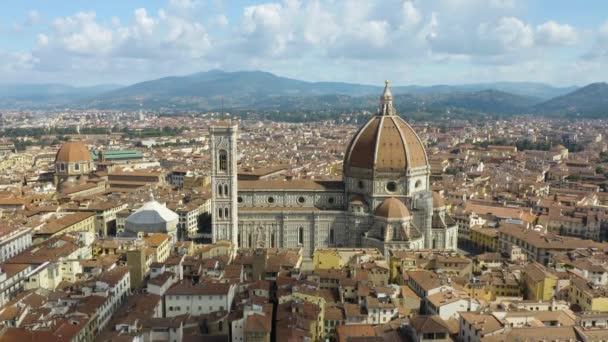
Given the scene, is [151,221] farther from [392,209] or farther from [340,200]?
[392,209]

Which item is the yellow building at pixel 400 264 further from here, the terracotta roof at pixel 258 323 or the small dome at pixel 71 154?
the small dome at pixel 71 154

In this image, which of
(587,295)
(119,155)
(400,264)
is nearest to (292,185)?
(400,264)

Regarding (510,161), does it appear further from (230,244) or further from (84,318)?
(84,318)

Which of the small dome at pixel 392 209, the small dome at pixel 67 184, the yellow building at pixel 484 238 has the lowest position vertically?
the yellow building at pixel 484 238

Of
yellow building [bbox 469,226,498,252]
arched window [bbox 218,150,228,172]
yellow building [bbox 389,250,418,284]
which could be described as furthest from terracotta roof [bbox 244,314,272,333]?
yellow building [bbox 469,226,498,252]

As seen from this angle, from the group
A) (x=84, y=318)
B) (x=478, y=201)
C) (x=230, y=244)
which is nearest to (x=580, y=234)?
(x=478, y=201)

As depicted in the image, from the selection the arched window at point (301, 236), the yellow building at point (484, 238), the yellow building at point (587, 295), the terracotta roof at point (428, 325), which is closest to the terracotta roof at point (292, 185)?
the arched window at point (301, 236)
